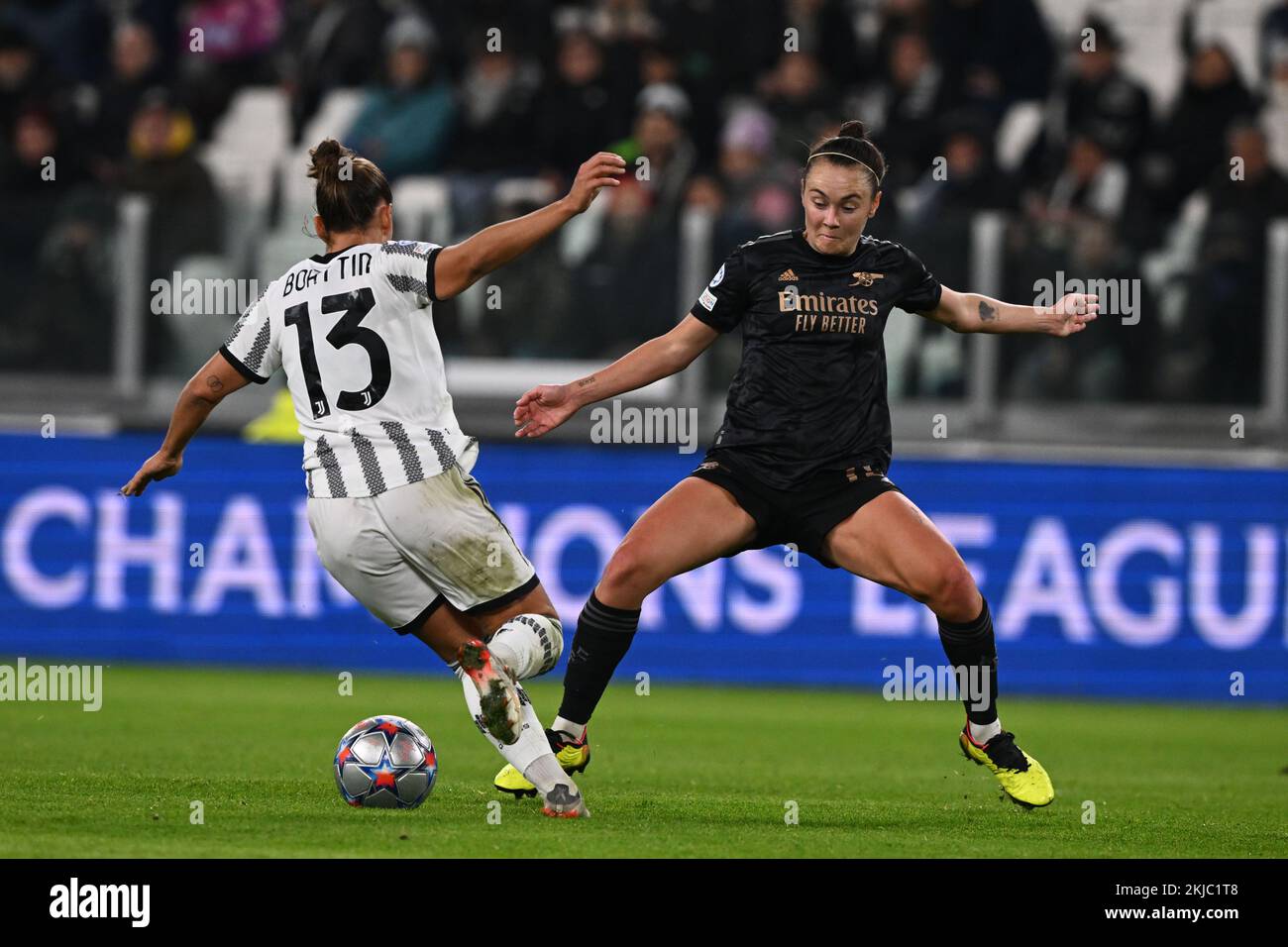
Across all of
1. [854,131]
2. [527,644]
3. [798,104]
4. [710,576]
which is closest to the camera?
[527,644]

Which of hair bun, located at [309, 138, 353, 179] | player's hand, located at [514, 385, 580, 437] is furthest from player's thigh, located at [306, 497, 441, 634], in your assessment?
hair bun, located at [309, 138, 353, 179]

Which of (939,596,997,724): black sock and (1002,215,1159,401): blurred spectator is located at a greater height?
(1002,215,1159,401): blurred spectator

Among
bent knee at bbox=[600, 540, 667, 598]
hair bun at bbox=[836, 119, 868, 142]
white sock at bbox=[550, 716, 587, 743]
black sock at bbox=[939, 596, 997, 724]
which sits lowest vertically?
white sock at bbox=[550, 716, 587, 743]

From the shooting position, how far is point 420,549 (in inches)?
267

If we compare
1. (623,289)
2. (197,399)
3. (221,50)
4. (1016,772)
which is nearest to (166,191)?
(221,50)

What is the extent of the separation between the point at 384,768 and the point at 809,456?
1.88 m

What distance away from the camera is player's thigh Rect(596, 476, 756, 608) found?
7301mm

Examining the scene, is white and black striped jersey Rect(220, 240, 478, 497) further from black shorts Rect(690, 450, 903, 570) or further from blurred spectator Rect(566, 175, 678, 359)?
blurred spectator Rect(566, 175, 678, 359)

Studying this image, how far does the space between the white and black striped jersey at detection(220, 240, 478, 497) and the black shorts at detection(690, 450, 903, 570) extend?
1134 millimetres

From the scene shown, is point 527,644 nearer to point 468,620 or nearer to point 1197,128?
point 468,620

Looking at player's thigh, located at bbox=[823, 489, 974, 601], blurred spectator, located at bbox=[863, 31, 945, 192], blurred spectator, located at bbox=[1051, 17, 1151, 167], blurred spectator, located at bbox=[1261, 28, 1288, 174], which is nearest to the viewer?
player's thigh, located at bbox=[823, 489, 974, 601]

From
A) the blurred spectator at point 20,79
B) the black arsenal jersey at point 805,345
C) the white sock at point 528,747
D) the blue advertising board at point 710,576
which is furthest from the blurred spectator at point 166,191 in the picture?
the white sock at point 528,747

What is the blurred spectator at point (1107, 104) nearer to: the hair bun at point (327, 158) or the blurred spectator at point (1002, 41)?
the blurred spectator at point (1002, 41)
